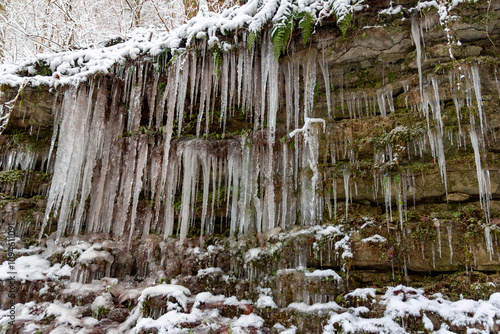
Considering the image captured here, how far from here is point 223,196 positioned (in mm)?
6543

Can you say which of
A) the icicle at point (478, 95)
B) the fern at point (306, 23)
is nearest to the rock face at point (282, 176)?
the icicle at point (478, 95)

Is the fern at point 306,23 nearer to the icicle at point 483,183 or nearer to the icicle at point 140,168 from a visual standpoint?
the icicle at point 483,183

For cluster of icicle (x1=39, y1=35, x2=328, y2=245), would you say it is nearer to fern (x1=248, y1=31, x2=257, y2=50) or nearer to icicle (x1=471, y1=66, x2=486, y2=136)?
fern (x1=248, y1=31, x2=257, y2=50)

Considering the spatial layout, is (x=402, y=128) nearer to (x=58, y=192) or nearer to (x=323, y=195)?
(x=323, y=195)

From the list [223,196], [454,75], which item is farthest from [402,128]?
[223,196]

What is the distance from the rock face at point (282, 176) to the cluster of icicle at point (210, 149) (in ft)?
0.12

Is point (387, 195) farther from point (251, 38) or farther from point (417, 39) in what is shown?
point (251, 38)

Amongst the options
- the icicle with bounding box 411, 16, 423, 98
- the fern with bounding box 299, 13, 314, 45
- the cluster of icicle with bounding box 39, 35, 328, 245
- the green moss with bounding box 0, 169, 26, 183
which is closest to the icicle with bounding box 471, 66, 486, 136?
the icicle with bounding box 411, 16, 423, 98

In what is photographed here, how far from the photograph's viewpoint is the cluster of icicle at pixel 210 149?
5.27 metres

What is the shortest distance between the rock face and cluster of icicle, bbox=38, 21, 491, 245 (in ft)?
0.12

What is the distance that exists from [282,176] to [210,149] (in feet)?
6.02

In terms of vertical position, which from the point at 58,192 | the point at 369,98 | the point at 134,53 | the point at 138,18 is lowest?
the point at 58,192

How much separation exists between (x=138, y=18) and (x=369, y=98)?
9317 mm

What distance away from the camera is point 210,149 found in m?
6.43
